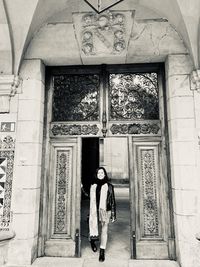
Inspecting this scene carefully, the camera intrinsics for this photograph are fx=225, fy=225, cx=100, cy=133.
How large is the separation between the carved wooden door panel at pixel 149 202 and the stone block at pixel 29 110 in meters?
1.83

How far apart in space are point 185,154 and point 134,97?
144 centimetres

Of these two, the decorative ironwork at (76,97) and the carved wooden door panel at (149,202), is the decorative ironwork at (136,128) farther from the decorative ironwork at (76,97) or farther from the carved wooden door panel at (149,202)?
the decorative ironwork at (76,97)

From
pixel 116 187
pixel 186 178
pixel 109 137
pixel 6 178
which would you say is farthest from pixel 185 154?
pixel 116 187

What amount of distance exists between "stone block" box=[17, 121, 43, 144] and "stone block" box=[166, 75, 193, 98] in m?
2.49

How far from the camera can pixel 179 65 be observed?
158 inches

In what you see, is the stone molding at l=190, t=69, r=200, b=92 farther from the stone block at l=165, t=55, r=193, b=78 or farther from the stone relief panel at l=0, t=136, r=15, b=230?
the stone relief panel at l=0, t=136, r=15, b=230

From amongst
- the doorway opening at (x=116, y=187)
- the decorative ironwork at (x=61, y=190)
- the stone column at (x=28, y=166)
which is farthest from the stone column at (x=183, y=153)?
the stone column at (x=28, y=166)

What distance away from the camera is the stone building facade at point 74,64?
3684 mm

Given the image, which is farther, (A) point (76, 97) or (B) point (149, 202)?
(A) point (76, 97)

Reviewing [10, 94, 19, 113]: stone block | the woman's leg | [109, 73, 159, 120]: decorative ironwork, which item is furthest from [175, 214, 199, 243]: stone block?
[10, 94, 19, 113]: stone block

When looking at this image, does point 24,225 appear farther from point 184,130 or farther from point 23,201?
point 184,130

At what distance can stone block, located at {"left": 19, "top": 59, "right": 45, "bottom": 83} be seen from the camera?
414 centimetres

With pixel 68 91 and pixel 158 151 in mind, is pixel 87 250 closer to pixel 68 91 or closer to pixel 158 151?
pixel 158 151

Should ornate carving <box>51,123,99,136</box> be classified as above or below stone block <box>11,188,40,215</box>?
above
